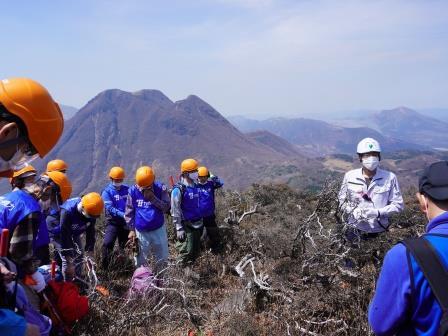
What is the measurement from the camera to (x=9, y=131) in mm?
1599

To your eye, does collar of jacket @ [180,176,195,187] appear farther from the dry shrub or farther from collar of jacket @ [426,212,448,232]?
collar of jacket @ [426,212,448,232]

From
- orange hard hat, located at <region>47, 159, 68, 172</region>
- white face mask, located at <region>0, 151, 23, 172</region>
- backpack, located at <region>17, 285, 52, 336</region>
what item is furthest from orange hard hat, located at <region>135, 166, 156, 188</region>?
white face mask, located at <region>0, 151, 23, 172</region>

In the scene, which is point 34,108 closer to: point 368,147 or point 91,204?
point 91,204

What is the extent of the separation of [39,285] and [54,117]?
54.6 inches

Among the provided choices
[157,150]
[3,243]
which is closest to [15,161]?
[3,243]

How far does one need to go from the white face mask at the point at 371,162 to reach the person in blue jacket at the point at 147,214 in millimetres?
2744

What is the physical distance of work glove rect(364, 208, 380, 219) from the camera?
451 centimetres

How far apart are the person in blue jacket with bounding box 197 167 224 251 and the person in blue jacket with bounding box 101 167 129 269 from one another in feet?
4.10

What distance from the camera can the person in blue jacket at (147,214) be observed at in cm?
540

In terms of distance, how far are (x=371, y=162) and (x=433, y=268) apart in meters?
3.26

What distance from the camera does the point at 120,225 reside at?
611 cm

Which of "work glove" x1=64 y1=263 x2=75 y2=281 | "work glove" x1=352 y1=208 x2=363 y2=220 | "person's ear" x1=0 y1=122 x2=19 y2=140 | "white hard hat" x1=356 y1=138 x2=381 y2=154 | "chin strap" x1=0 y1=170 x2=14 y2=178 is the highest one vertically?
"person's ear" x1=0 y1=122 x2=19 y2=140

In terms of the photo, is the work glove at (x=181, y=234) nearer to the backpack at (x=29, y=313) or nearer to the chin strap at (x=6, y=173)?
the backpack at (x=29, y=313)

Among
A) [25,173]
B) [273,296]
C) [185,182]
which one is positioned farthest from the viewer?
[185,182]
